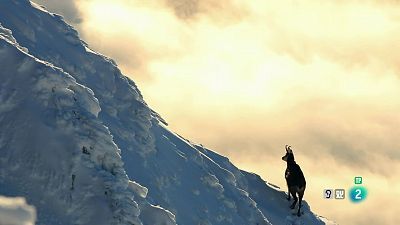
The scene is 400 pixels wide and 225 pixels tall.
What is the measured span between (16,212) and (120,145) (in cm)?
1237

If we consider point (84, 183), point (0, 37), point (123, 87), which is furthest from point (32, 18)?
point (84, 183)

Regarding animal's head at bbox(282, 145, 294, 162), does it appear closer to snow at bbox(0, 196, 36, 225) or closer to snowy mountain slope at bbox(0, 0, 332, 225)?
snowy mountain slope at bbox(0, 0, 332, 225)

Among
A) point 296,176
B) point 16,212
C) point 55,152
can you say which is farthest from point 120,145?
point 296,176

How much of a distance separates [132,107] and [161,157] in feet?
11.5

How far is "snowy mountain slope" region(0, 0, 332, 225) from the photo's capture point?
29.0 meters

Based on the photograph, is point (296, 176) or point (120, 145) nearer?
point (120, 145)

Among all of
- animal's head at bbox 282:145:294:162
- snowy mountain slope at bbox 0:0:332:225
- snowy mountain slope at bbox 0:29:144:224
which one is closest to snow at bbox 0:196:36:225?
snowy mountain slope at bbox 0:29:144:224

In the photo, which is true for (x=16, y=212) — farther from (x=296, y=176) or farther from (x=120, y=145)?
(x=296, y=176)

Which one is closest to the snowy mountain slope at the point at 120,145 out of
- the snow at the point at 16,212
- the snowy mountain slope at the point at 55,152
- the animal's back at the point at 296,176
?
the snowy mountain slope at the point at 55,152

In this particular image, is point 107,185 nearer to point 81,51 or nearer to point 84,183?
point 84,183

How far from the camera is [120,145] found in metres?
38.7

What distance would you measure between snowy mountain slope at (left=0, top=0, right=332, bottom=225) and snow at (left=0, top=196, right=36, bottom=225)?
4.71 feet

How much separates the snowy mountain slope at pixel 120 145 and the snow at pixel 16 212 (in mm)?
1437

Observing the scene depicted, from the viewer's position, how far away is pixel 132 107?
42406mm
